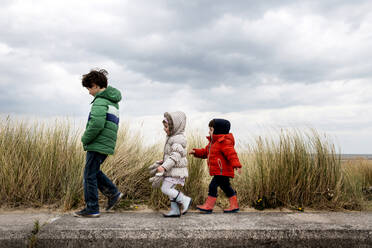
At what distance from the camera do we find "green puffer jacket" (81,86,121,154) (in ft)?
12.0

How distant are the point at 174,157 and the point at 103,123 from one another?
934 millimetres

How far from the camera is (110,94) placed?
12.7 ft

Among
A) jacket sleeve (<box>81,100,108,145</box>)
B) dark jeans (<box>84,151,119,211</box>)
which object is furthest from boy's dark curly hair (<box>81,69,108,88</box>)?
dark jeans (<box>84,151,119,211</box>)

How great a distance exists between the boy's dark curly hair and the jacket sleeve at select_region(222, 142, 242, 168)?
5.85 ft

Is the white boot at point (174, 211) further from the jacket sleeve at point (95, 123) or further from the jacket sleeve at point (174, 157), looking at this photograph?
the jacket sleeve at point (95, 123)

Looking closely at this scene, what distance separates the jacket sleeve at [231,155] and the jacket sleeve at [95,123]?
1.55m

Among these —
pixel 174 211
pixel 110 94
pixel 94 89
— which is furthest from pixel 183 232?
pixel 94 89

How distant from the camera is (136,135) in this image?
6301 mm

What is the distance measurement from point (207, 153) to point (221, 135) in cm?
35

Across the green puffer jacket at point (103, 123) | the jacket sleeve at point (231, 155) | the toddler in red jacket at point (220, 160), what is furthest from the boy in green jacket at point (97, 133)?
the jacket sleeve at point (231, 155)

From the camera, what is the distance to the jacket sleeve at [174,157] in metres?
A: 3.62

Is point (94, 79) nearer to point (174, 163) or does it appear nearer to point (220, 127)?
point (174, 163)

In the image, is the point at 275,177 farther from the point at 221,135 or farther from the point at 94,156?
the point at 94,156

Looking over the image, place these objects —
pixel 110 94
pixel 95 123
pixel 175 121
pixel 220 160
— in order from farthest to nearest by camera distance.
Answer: pixel 220 160, pixel 110 94, pixel 175 121, pixel 95 123
